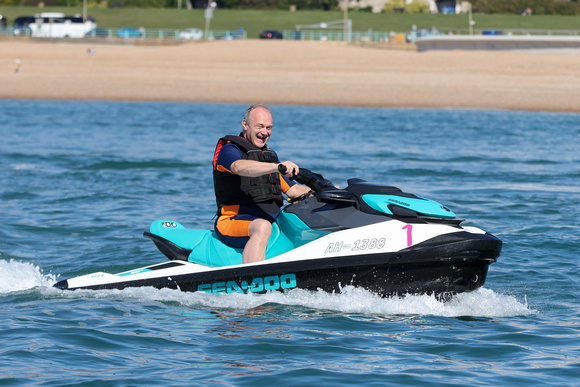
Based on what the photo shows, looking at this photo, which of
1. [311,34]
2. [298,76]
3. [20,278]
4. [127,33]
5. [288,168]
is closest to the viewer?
[288,168]

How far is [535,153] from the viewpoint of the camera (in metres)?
16.4

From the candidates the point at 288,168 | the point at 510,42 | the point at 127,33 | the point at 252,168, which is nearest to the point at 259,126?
the point at 252,168

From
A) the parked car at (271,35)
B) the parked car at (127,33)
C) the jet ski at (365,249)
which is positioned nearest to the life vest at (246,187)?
the jet ski at (365,249)

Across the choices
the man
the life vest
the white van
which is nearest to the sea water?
the man

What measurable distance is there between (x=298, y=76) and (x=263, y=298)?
30170mm

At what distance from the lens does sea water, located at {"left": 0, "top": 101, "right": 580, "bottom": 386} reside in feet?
15.0

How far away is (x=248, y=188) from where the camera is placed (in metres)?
5.61

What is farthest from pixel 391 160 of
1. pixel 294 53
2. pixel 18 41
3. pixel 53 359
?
pixel 18 41

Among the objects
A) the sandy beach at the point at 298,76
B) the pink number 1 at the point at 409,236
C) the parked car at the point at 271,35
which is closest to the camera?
the pink number 1 at the point at 409,236

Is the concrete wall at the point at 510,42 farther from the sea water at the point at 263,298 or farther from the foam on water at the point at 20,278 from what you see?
the foam on water at the point at 20,278

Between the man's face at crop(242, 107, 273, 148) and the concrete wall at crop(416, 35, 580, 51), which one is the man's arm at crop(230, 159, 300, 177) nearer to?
the man's face at crop(242, 107, 273, 148)

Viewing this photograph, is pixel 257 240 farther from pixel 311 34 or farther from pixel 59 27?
pixel 59 27

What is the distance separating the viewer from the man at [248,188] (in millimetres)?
5422

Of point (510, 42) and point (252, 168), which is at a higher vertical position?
point (510, 42)
